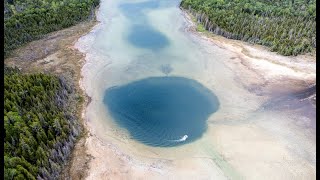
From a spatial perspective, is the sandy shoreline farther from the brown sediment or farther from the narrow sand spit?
the brown sediment

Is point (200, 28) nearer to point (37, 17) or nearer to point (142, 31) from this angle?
point (142, 31)

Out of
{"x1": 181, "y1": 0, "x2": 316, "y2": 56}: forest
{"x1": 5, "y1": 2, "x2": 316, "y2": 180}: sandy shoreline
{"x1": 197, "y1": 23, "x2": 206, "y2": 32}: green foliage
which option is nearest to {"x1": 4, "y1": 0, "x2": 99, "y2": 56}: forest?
{"x1": 5, "y1": 2, "x2": 316, "y2": 180}: sandy shoreline

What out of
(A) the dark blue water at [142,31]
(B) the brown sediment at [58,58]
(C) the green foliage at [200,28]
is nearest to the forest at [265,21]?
(C) the green foliage at [200,28]

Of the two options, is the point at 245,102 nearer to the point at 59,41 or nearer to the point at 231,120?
the point at 231,120

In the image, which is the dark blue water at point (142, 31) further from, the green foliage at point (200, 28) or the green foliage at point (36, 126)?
the green foliage at point (36, 126)

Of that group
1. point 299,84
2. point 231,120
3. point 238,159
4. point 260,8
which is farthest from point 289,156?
point 260,8

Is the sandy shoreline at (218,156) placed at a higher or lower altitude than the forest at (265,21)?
lower

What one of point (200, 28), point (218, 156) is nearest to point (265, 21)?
point (200, 28)
